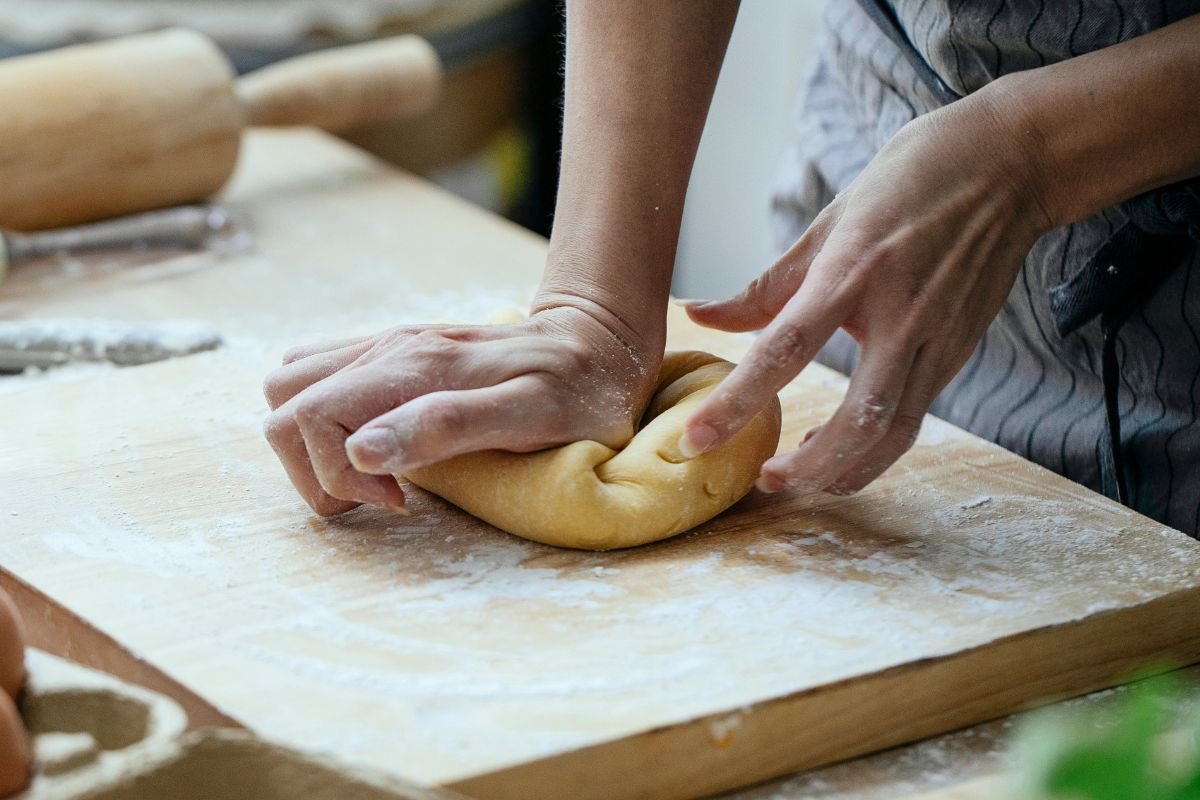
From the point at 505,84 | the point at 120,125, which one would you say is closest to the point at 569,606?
the point at 120,125

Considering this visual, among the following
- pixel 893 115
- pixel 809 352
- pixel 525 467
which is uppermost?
pixel 893 115

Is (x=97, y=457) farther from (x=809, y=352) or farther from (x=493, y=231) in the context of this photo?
(x=493, y=231)

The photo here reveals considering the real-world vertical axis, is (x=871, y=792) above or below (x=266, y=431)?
below

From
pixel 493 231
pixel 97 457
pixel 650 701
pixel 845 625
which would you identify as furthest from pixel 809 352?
pixel 493 231

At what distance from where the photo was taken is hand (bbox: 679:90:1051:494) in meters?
1.03

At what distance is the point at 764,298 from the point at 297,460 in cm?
44

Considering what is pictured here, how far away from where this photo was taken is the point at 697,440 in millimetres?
1052

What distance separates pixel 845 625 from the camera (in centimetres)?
96

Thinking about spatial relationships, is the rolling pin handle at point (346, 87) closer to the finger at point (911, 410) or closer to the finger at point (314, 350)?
the finger at point (314, 350)

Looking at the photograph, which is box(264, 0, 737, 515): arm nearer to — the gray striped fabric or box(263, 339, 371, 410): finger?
box(263, 339, 371, 410): finger

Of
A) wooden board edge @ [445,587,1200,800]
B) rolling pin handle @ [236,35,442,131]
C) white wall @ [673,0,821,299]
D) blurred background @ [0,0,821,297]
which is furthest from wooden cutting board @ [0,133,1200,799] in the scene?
white wall @ [673,0,821,299]

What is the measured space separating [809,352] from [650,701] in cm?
32

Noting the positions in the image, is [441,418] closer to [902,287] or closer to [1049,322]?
[902,287]

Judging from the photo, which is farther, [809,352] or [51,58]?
[51,58]
